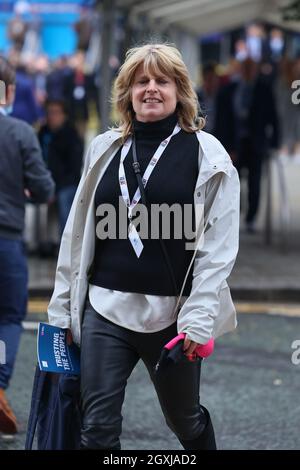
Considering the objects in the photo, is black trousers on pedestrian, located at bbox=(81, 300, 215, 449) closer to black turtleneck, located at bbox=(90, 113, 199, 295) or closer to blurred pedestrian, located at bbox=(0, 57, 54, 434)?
black turtleneck, located at bbox=(90, 113, 199, 295)

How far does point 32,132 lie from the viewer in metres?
5.80

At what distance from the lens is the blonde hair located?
165 inches

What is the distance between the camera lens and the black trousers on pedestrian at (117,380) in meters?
3.99

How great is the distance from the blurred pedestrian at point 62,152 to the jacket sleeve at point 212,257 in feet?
21.4

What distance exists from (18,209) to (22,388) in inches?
53.8

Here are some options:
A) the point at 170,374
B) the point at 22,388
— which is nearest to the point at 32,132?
Result: the point at 22,388

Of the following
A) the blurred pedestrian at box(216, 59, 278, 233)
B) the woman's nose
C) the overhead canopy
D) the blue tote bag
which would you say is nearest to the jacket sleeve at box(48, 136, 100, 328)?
the blue tote bag

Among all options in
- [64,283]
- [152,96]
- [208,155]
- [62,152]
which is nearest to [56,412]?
[64,283]

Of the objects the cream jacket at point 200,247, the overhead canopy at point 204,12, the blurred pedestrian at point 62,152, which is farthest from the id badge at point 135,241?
the overhead canopy at point 204,12

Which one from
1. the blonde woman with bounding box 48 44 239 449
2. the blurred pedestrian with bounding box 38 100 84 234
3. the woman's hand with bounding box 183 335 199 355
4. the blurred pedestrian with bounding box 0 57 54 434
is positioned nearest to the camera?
the woman's hand with bounding box 183 335 199 355

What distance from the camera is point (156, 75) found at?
4.19 m

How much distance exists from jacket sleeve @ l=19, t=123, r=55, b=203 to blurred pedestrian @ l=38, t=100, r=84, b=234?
4781mm

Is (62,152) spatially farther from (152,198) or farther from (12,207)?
(152,198)
